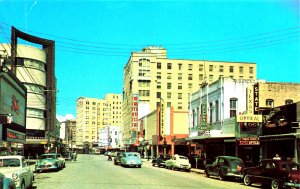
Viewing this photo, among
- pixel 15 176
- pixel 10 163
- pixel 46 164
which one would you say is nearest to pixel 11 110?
pixel 46 164

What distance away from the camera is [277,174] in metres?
21.9

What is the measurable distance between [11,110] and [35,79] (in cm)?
3934

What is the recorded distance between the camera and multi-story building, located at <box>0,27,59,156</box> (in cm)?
7788

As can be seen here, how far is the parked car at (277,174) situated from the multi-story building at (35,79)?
57073mm

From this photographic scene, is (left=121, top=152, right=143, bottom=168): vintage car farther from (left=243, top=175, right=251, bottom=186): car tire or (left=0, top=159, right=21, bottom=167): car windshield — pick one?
(left=0, top=159, right=21, bottom=167): car windshield

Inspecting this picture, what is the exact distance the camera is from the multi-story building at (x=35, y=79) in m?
77.9

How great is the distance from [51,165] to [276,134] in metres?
18.1

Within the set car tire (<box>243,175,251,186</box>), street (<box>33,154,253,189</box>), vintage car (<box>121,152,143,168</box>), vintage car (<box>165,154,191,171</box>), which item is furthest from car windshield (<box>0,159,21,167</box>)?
vintage car (<box>121,152,143,168</box>)

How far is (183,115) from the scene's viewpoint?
7662 centimetres

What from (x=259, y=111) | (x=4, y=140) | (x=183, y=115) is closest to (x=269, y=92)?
(x=259, y=111)

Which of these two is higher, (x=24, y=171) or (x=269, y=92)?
(x=269, y=92)

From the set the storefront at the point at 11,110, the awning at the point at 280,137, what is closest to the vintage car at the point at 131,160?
the storefront at the point at 11,110

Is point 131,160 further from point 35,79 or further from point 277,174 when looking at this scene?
point 35,79

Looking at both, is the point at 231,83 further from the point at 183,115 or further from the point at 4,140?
the point at 183,115
